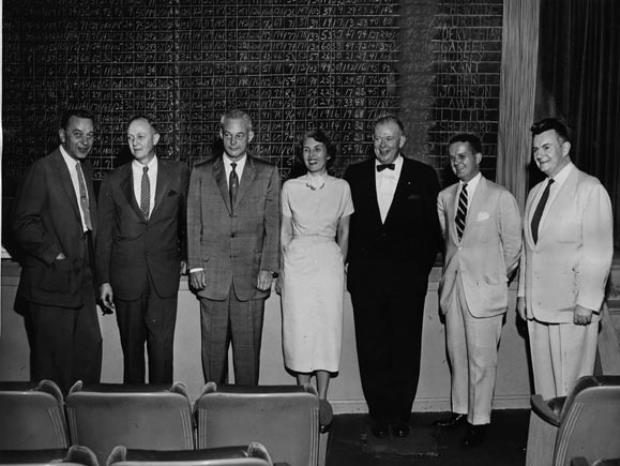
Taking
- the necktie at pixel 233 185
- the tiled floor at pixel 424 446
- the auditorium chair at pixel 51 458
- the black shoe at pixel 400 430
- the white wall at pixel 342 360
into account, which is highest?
the necktie at pixel 233 185

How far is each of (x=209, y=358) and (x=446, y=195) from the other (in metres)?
1.52

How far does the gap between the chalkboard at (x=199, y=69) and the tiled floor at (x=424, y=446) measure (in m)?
1.94

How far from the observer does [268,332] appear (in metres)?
4.88

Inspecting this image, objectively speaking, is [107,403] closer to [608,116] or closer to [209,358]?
[209,358]

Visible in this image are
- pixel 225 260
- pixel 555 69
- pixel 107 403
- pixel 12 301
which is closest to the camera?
pixel 107 403

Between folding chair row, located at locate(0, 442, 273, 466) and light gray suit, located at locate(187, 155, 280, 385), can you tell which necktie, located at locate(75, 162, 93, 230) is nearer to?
light gray suit, located at locate(187, 155, 280, 385)

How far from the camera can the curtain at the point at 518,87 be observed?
5.53 metres

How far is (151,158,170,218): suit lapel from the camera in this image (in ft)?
14.2

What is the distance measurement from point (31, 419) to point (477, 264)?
2.42m

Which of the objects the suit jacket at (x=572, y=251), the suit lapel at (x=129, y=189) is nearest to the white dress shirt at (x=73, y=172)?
the suit lapel at (x=129, y=189)

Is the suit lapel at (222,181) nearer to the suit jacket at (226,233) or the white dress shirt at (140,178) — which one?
the suit jacket at (226,233)

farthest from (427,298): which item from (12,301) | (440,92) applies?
→ (12,301)

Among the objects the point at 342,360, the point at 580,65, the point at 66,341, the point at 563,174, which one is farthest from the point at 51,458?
the point at 580,65

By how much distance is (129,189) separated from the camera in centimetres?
433
